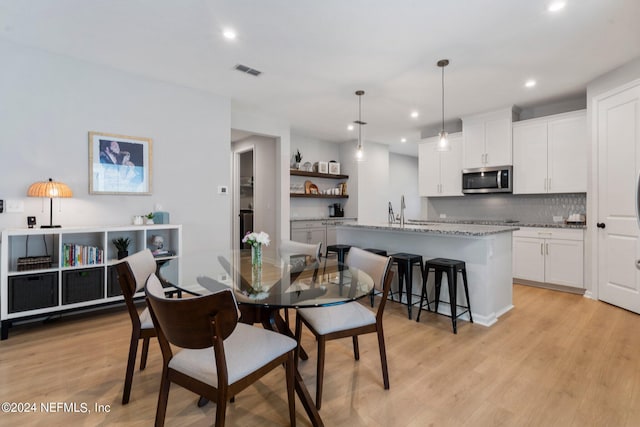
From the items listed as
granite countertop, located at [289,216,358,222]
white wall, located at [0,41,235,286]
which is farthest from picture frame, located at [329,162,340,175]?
white wall, located at [0,41,235,286]

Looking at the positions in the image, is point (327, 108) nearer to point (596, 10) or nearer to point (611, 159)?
point (596, 10)

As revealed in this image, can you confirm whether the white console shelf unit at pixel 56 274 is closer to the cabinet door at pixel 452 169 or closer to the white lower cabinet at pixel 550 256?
the white lower cabinet at pixel 550 256

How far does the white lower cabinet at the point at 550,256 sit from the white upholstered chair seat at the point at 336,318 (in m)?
3.58

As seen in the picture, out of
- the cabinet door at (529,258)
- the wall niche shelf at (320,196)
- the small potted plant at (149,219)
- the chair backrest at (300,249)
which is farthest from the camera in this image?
the wall niche shelf at (320,196)

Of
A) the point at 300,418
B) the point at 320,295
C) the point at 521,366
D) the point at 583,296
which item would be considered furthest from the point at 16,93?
the point at 583,296

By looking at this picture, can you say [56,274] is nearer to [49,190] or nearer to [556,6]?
[49,190]

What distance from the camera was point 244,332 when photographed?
Result: 5.51ft

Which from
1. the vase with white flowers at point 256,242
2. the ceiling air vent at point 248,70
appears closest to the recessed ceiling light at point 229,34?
the ceiling air vent at point 248,70

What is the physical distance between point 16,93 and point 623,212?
624 cm

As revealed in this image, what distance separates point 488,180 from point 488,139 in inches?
25.5

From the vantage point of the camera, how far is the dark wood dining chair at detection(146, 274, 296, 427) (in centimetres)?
121

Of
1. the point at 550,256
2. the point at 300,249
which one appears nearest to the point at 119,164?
→ the point at 300,249

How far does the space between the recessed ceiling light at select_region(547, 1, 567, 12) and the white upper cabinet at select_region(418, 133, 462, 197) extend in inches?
122

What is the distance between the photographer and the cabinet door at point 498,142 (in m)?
4.85
